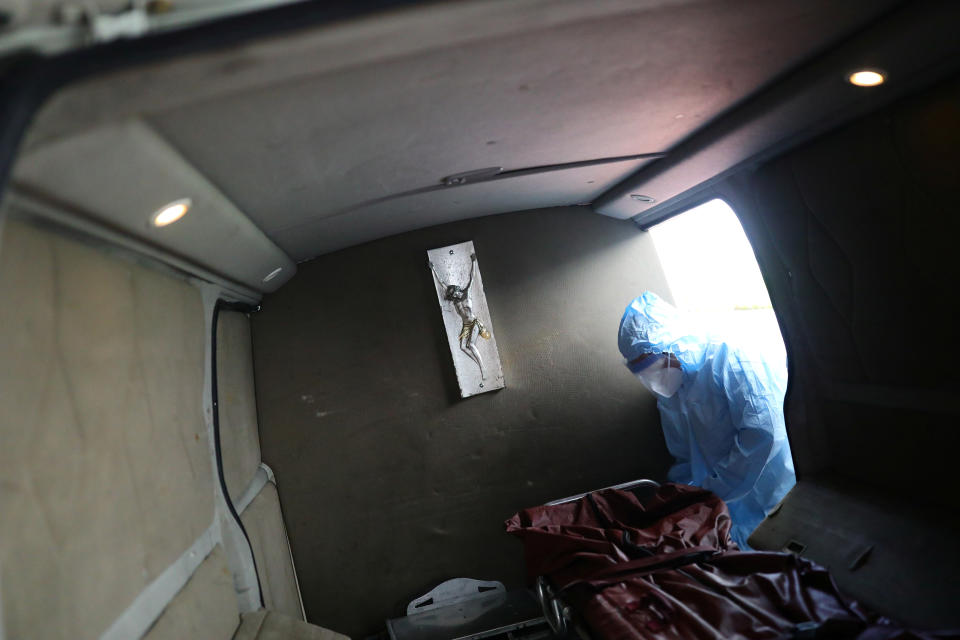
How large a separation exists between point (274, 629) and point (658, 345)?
2.17m

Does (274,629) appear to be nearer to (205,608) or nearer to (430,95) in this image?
(205,608)

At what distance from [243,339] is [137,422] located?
5.00 feet

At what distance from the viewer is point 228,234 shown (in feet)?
7.20

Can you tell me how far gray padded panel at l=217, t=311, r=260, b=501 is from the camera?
2.73m

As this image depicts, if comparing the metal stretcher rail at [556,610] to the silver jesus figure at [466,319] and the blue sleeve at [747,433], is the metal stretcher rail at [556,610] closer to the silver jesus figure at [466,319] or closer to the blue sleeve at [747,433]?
the blue sleeve at [747,433]

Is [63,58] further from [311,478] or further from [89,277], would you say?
[311,478]

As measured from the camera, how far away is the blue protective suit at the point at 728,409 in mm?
2930

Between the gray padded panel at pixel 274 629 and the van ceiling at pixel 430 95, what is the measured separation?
1481mm

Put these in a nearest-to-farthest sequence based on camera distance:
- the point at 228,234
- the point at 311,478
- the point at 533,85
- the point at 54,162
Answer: the point at 54,162
the point at 533,85
the point at 228,234
the point at 311,478

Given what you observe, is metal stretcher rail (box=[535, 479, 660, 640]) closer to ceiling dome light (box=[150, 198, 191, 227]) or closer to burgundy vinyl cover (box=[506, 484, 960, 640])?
burgundy vinyl cover (box=[506, 484, 960, 640])

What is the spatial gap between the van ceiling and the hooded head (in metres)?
1.03

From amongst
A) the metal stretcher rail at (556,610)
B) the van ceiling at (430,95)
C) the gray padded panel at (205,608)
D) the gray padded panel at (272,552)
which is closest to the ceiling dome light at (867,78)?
the van ceiling at (430,95)

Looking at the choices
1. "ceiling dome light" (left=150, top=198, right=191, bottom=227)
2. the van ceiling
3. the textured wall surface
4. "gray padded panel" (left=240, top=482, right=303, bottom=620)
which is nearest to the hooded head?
the textured wall surface

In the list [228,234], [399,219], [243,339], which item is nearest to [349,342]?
[243,339]
